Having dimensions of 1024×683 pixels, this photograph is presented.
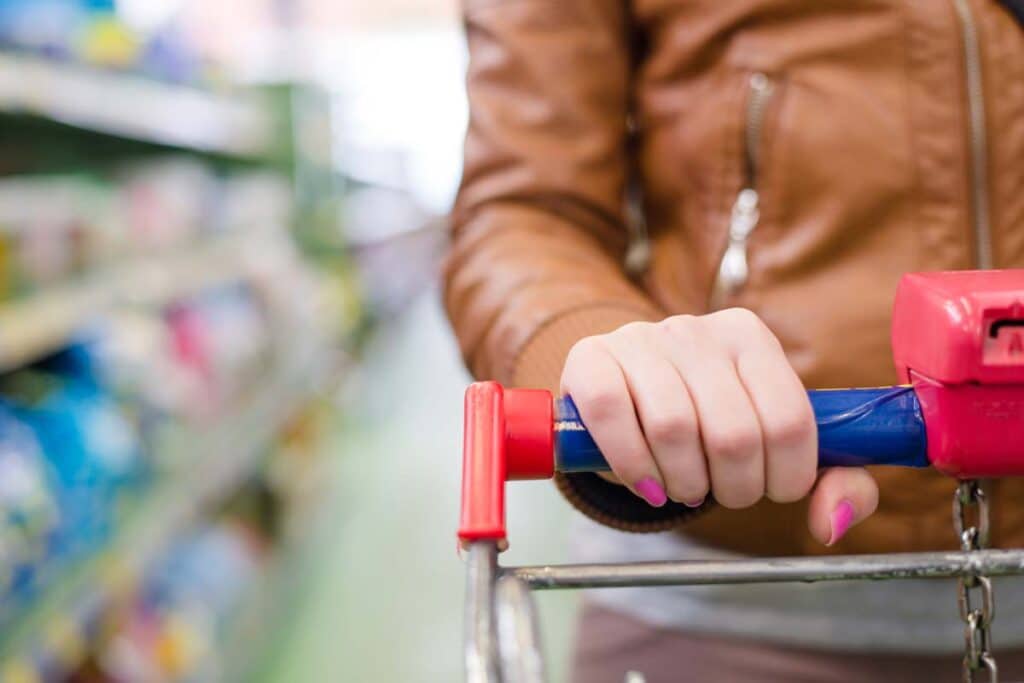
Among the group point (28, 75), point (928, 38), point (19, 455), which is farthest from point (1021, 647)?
point (28, 75)

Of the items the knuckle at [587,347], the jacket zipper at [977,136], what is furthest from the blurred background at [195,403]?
the knuckle at [587,347]

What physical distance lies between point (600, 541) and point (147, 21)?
7.79 ft

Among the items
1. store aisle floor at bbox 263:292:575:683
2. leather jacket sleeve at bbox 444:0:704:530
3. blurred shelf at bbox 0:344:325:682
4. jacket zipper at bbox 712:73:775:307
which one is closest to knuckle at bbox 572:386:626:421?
leather jacket sleeve at bbox 444:0:704:530

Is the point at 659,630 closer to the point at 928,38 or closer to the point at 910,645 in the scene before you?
the point at 910,645

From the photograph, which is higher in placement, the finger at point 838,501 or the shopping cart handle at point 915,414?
the shopping cart handle at point 915,414

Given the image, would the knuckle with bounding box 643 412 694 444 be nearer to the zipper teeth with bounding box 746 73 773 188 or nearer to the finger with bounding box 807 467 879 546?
the finger with bounding box 807 467 879 546

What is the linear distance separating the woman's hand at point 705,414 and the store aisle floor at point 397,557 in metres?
2.12

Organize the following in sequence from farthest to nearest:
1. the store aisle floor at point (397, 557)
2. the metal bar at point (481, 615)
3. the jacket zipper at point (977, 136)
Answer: the store aisle floor at point (397, 557) < the jacket zipper at point (977, 136) < the metal bar at point (481, 615)

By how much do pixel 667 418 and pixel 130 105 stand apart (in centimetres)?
222

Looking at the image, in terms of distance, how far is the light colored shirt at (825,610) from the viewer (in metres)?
0.93

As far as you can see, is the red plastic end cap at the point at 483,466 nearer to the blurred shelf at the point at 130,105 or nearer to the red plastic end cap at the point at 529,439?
the red plastic end cap at the point at 529,439

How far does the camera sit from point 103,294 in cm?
218

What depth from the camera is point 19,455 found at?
1.71 m

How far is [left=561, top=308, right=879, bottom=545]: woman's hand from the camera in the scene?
19.8 inches
